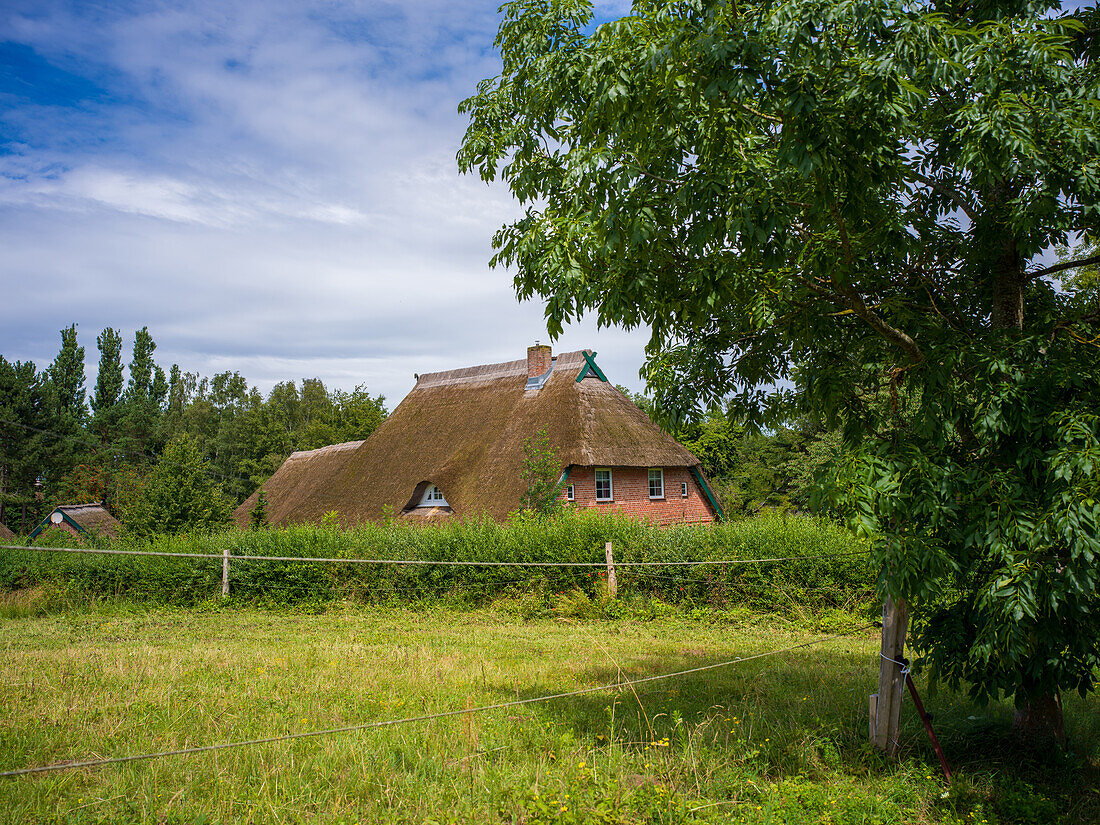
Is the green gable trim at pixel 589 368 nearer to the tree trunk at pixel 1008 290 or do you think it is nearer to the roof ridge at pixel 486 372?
the roof ridge at pixel 486 372

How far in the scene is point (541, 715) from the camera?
5832 millimetres

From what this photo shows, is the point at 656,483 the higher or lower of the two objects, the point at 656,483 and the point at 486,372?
the lower

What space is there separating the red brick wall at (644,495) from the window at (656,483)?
181 millimetres

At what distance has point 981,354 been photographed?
4199mm

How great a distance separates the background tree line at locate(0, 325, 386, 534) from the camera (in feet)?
148

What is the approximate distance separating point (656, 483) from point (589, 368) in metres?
4.78

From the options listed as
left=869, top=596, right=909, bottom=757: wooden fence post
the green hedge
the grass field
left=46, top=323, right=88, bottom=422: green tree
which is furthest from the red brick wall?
left=46, top=323, right=88, bottom=422: green tree

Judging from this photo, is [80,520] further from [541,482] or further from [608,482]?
[541,482]

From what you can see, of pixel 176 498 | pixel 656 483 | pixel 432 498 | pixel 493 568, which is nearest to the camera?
pixel 493 568

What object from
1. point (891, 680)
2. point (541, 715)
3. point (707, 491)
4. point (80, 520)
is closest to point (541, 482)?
point (707, 491)

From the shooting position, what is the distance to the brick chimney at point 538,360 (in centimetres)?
2552

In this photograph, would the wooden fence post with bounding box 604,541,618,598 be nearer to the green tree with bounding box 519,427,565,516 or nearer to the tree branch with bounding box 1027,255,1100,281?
the green tree with bounding box 519,427,565,516

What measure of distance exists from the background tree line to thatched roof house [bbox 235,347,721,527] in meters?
13.4

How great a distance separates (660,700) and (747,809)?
230 cm
